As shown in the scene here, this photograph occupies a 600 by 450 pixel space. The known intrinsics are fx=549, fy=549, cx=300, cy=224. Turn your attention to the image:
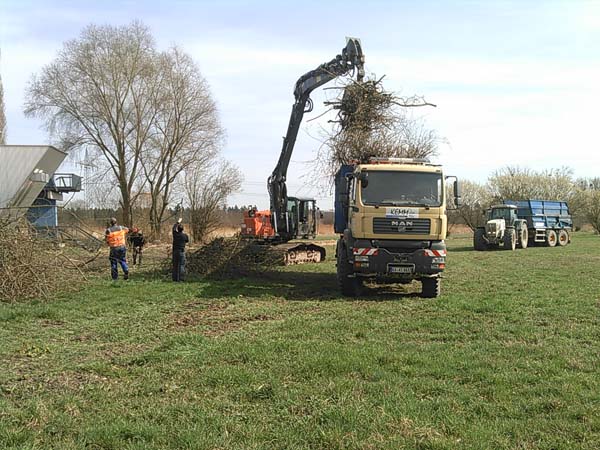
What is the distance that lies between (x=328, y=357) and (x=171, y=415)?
216 cm

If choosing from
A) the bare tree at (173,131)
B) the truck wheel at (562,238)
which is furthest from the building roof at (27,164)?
the truck wheel at (562,238)

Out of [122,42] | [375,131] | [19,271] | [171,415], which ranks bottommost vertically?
[171,415]

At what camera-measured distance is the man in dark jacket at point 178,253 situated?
47.3 ft

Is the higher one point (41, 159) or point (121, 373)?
point (41, 159)

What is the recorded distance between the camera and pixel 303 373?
18.9ft

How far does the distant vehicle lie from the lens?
2764cm

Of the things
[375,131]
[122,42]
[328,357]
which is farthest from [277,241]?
[122,42]

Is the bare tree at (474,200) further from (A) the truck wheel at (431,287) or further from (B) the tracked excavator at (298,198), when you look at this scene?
(A) the truck wheel at (431,287)

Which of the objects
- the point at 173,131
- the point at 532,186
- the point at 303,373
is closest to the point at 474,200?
the point at 532,186

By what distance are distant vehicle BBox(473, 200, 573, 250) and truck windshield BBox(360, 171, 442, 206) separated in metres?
17.5

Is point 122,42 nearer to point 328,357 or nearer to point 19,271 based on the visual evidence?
point 19,271

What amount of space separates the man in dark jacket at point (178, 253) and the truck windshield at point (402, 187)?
18.7 feet

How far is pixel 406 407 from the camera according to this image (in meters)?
4.69

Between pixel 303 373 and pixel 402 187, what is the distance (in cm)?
619
